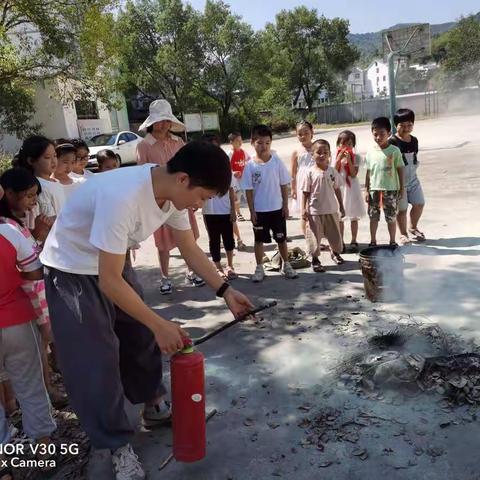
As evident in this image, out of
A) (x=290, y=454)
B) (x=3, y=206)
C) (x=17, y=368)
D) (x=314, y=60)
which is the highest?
(x=314, y=60)

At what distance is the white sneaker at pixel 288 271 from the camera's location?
5.06 meters

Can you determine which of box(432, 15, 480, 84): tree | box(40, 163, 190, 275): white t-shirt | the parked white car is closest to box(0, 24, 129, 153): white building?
the parked white car

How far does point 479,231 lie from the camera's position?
604cm

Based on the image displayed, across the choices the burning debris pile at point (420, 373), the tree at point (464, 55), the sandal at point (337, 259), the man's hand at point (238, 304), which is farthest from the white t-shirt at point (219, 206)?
the tree at point (464, 55)

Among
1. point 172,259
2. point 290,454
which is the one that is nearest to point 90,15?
point 172,259

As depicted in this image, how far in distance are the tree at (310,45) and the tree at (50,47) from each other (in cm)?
3305

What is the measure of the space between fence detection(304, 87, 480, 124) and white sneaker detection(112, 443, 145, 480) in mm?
36837

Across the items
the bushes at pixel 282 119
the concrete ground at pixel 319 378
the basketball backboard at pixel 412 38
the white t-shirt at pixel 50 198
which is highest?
the basketball backboard at pixel 412 38

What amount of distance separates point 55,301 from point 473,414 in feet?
7.25

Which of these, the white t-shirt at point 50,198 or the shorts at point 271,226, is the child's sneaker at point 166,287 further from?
the white t-shirt at point 50,198

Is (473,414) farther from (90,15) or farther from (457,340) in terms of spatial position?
(90,15)

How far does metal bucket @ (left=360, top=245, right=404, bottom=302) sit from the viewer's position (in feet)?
13.7

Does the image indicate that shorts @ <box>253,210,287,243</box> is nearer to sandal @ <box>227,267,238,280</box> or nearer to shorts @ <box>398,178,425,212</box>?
sandal @ <box>227,267,238,280</box>

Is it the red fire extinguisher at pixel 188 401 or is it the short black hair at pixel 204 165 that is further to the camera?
the red fire extinguisher at pixel 188 401
